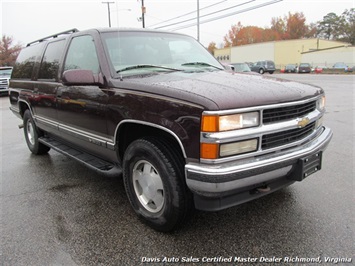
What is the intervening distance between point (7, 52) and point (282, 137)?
56654 millimetres

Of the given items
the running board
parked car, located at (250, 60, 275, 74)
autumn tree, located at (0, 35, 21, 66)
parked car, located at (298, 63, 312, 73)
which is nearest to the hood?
the running board

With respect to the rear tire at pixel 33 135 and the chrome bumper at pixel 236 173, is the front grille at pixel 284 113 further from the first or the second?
the rear tire at pixel 33 135

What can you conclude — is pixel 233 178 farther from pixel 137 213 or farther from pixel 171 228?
pixel 137 213

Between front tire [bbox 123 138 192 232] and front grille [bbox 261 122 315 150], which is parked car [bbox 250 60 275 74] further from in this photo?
front tire [bbox 123 138 192 232]

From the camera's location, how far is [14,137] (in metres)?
7.28

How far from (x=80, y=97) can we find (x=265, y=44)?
58.8m

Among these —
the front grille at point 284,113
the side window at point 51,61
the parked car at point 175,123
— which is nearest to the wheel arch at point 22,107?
the side window at point 51,61

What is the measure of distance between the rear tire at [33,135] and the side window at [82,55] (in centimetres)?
181

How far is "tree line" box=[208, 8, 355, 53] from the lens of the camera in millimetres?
77875

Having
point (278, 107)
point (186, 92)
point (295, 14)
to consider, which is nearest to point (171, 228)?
point (186, 92)

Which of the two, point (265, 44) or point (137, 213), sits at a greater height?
point (265, 44)

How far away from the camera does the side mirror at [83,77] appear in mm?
3121

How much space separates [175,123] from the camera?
7.87 ft

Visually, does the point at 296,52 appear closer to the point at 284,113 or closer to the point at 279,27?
the point at 279,27
